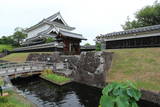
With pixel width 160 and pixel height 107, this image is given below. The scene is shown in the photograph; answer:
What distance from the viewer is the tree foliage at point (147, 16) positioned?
2666 centimetres

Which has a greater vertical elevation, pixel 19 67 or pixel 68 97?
pixel 19 67

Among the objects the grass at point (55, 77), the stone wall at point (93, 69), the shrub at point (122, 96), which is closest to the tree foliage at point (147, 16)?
the stone wall at point (93, 69)

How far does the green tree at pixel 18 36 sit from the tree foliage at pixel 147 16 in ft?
115

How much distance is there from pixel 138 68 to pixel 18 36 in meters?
43.0

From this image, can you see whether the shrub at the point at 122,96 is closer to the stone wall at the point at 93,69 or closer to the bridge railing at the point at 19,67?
the stone wall at the point at 93,69

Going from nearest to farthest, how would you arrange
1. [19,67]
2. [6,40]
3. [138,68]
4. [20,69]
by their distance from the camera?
1. [138,68]
2. [20,69]
3. [19,67]
4. [6,40]

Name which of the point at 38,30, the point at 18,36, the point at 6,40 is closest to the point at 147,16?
the point at 38,30

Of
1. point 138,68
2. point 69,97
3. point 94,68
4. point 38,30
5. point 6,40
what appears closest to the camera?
point 69,97

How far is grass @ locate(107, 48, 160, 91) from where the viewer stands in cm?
882

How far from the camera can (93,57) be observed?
12953mm

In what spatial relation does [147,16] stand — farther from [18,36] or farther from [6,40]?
[6,40]

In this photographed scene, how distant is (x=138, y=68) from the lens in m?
10.4

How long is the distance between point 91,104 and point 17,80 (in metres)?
10.6

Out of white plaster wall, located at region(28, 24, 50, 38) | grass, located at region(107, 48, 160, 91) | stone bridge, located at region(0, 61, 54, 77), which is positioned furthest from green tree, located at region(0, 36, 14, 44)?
grass, located at region(107, 48, 160, 91)
